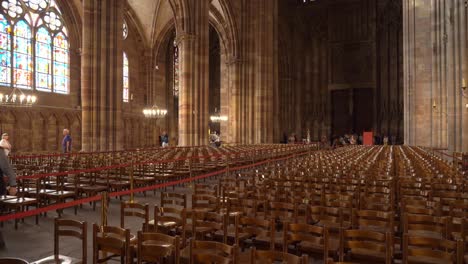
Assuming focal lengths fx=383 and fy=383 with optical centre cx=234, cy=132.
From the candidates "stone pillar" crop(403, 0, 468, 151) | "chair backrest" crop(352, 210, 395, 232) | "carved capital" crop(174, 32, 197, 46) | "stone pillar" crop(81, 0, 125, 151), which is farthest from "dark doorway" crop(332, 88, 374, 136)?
"chair backrest" crop(352, 210, 395, 232)

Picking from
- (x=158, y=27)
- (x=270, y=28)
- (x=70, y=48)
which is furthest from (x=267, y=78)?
(x=70, y=48)

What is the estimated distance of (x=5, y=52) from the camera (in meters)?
26.2

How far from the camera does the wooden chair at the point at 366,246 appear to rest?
163 inches

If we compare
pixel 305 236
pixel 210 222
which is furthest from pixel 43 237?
pixel 305 236

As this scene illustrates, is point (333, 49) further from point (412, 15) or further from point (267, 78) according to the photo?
point (412, 15)

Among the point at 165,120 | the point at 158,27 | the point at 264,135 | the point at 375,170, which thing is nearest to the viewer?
the point at 375,170

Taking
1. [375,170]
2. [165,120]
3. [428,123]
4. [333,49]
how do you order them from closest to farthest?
[375,170], [428,123], [165,120], [333,49]

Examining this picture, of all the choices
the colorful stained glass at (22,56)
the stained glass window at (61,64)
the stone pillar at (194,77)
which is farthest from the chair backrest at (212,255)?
the stained glass window at (61,64)

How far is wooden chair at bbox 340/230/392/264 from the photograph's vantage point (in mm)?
4152

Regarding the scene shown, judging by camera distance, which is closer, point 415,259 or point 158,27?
point 415,259

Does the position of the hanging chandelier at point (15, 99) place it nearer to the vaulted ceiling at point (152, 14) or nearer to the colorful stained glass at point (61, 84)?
the colorful stained glass at point (61, 84)

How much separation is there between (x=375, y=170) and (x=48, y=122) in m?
25.5

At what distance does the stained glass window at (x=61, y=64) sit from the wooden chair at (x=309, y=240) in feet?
96.1

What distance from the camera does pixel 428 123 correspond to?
2873 centimetres
